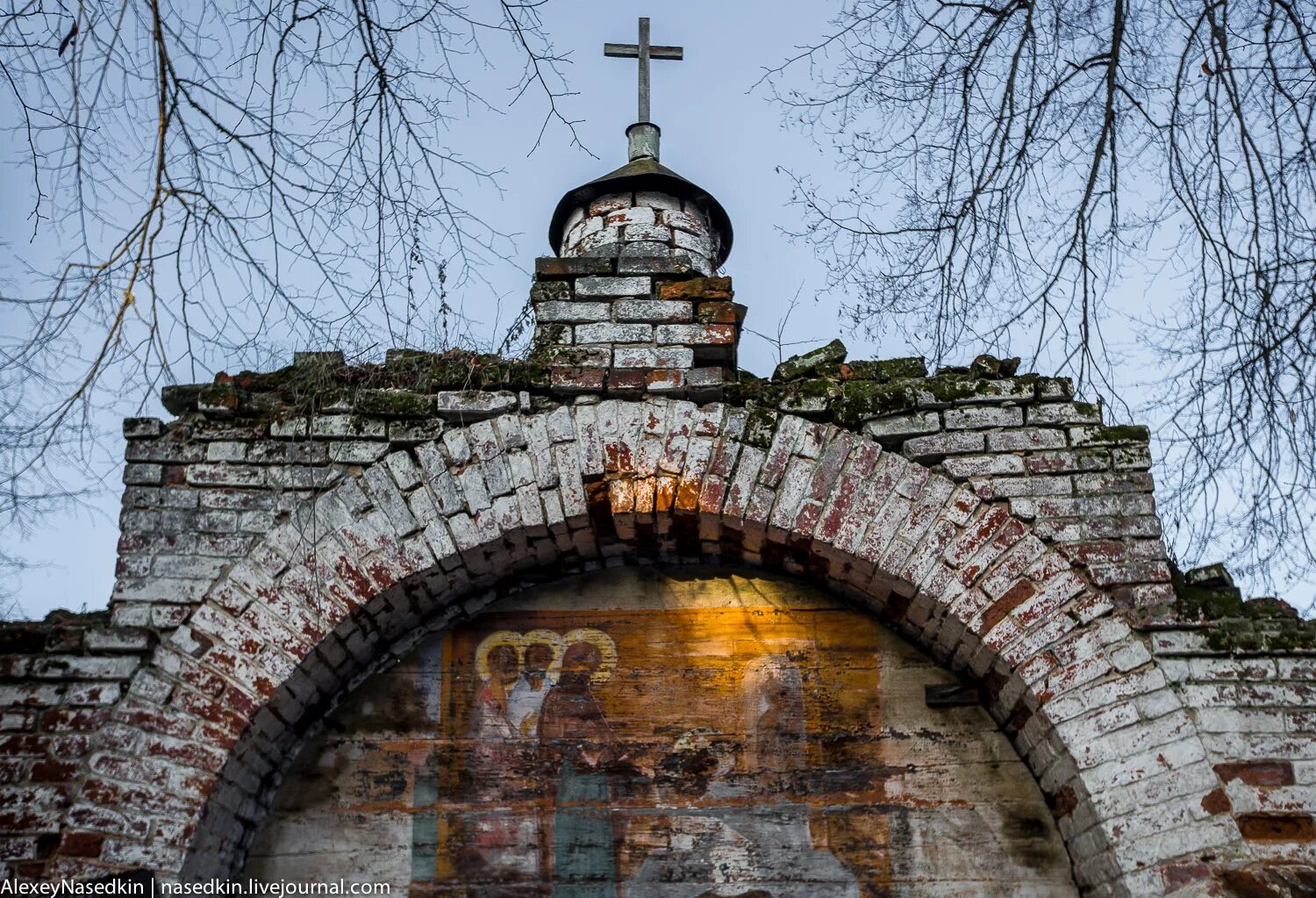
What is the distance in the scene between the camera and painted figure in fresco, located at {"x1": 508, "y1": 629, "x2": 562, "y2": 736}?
4.12 m

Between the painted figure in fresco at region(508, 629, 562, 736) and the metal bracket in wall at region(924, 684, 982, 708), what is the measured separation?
1.28m

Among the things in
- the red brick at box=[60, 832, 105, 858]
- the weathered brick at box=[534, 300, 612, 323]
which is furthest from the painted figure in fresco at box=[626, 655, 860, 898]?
the red brick at box=[60, 832, 105, 858]

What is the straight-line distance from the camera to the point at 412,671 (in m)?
4.21

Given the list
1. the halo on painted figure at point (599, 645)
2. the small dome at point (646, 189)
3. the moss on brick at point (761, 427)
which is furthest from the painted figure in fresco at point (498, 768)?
the small dome at point (646, 189)

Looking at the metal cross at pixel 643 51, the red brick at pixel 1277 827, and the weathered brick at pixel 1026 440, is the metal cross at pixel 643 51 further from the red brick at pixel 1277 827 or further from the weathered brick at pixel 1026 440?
the red brick at pixel 1277 827

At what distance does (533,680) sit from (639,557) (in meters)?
0.57

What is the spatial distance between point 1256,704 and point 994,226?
1.87 m

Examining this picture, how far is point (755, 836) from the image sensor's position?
3945mm

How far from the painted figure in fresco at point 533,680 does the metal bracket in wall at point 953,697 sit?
4.21 feet

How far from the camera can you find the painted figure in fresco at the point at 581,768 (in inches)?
154

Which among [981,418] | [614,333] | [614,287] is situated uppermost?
[614,287]

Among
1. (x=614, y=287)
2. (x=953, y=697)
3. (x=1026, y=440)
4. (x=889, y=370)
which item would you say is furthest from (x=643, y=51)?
(x=953, y=697)

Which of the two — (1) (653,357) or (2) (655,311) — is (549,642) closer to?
(1) (653,357)

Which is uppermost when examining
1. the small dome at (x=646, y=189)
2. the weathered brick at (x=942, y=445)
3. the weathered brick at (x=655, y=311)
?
the small dome at (x=646, y=189)
